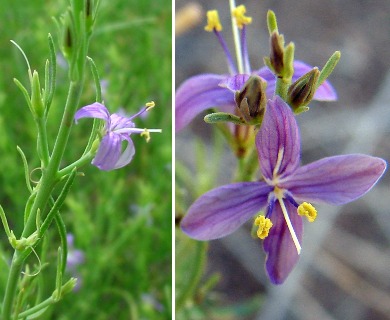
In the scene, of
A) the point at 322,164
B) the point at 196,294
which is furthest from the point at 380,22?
the point at 322,164

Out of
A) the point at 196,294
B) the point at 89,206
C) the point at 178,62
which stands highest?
the point at 178,62

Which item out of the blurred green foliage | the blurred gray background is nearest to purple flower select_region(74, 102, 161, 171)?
the blurred green foliage

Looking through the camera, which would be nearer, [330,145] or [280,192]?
[280,192]

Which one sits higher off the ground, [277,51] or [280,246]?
[277,51]

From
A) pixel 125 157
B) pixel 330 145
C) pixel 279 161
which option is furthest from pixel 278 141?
pixel 330 145

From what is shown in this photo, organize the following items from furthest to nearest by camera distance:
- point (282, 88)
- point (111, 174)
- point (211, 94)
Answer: point (111, 174), point (211, 94), point (282, 88)

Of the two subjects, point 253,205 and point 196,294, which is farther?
point 196,294

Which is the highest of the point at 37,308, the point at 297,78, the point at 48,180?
the point at 297,78

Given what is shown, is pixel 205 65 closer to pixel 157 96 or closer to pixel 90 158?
pixel 157 96

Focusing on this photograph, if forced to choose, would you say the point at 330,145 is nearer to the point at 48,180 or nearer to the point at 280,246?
the point at 280,246
